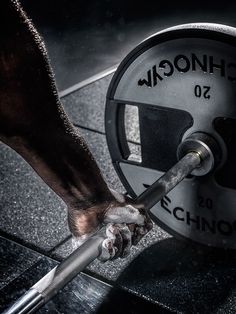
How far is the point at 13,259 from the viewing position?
156 cm

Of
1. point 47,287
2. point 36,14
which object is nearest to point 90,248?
point 47,287

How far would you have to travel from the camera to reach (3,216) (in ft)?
5.79

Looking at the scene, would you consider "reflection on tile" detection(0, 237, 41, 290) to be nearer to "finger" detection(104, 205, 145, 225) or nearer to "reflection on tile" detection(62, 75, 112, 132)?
"finger" detection(104, 205, 145, 225)

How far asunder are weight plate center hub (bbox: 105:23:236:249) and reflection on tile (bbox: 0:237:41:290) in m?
0.39

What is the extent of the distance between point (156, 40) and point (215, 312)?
2.46 ft

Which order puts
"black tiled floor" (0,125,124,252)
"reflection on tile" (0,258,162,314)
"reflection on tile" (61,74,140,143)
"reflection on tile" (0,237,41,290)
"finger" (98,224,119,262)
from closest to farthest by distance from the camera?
"finger" (98,224,119,262)
"reflection on tile" (0,258,162,314)
"reflection on tile" (0,237,41,290)
"black tiled floor" (0,125,124,252)
"reflection on tile" (61,74,140,143)

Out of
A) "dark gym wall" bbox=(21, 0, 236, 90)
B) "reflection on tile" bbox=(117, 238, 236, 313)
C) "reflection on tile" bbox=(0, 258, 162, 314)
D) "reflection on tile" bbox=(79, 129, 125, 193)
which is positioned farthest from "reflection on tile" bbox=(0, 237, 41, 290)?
"dark gym wall" bbox=(21, 0, 236, 90)

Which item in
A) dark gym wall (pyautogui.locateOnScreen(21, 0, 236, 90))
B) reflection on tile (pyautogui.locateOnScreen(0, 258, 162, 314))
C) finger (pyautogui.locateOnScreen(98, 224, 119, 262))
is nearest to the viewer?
finger (pyautogui.locateOnScreen(98, 224, 119, 262))

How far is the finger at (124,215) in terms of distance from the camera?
→ 115 cm

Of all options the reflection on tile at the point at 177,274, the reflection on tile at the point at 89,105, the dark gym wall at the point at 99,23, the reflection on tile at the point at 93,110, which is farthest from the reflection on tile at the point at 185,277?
the dark gym wall at the point at 99,23

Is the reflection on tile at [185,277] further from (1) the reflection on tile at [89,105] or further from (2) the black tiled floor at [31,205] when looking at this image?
(1) the reflection on tile at [89,105]

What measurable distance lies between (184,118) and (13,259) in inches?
26.8

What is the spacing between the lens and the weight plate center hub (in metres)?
1.34

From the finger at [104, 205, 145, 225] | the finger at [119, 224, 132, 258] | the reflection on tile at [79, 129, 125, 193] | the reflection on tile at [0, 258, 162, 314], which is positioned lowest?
the reflection on tile at [79, 129, 125, 193]
